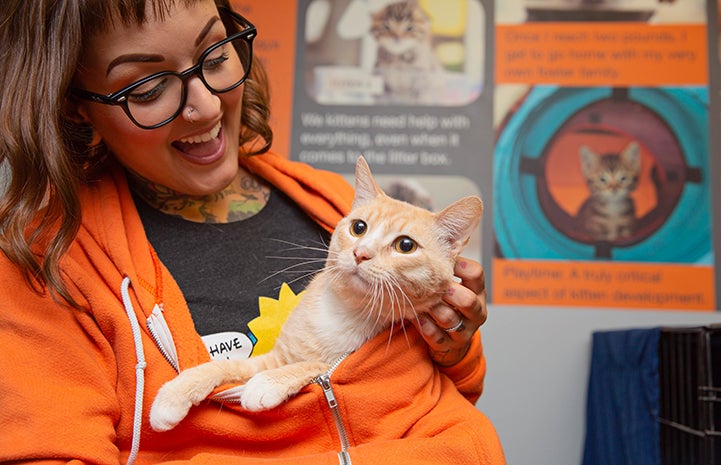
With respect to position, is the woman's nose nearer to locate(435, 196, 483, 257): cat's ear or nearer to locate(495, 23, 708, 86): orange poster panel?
locate(435, 196, 483, 257): cat's ear

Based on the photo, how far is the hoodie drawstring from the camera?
3.14 feet

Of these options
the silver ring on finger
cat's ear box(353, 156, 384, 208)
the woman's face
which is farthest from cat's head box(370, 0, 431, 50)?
the silver ring on finger

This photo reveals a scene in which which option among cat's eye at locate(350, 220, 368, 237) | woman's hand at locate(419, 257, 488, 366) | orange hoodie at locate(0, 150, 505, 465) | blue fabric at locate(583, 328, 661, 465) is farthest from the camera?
blue fabric at locate(583, 328, 661, 465)

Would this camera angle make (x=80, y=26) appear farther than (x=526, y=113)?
No

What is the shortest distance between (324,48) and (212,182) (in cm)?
143

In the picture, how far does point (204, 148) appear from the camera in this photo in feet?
3.78

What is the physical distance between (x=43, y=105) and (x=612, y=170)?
6.44 feet

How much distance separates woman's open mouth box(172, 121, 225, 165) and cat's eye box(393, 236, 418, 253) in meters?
0.39

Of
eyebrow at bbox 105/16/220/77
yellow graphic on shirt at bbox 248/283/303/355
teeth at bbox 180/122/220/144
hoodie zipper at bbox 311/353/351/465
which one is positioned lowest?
hoodie zipper at bbox 311/353/351/465

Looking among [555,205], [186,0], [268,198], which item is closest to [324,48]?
[555,205]

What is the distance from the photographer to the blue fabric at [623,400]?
1.90m

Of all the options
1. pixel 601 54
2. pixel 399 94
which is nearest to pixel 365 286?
pixel 399 94

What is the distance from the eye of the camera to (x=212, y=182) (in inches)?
46.2

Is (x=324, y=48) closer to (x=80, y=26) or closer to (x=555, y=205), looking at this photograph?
(x=555, y=205)
